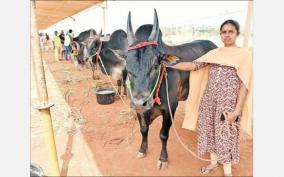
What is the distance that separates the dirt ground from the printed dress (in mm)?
574

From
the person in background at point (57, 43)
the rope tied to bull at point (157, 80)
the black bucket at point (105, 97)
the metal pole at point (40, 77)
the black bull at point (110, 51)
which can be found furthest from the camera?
the person in background at point (57, 43)

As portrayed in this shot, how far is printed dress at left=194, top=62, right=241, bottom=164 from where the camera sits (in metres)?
2.41

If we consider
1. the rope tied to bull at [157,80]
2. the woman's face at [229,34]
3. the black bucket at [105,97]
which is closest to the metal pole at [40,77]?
the rope tied to bull at [157,80]

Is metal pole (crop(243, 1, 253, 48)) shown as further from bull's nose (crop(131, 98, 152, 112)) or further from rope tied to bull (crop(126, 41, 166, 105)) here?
bull's nose (crop(131, 98, 152, 112))

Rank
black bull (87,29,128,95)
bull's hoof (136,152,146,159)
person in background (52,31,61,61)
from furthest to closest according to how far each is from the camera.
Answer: person in background (52,31,61,61) → black bull (87,29,128,95) → bull's hoof (136,152,146,159)

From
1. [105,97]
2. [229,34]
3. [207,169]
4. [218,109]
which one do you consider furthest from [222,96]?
A: [105,97]

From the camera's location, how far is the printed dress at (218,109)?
2.41 metres

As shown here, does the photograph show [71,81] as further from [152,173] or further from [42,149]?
[152,173]

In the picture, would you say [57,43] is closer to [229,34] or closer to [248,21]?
[248,21]

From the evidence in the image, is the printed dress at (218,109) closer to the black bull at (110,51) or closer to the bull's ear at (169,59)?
the bull's ear at (169,59)

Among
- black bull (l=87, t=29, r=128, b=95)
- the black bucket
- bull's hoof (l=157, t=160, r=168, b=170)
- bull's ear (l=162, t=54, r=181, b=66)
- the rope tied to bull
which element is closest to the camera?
the rope tied to bull

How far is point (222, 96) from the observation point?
8.02 feet

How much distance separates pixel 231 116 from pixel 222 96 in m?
0.23

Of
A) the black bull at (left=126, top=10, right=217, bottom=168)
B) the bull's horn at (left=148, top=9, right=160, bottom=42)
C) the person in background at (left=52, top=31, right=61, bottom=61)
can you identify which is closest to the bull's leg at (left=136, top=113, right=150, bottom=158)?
the black bull at (left=126, top=10, right=217, bottom=168)
